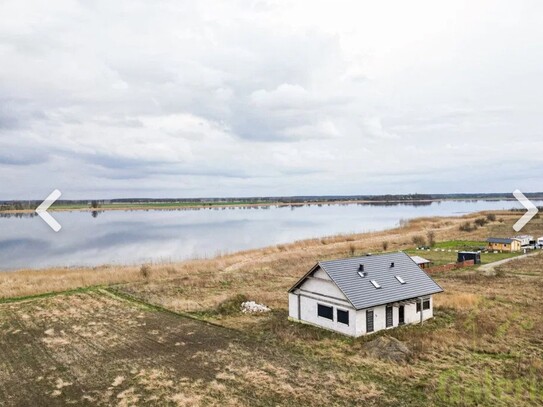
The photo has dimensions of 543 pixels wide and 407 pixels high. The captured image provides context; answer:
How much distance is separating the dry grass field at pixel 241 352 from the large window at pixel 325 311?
1.02 meters

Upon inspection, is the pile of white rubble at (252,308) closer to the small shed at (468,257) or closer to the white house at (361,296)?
the white house at (361,296)

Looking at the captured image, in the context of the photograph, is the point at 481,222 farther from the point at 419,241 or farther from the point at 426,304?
the point at 426,304

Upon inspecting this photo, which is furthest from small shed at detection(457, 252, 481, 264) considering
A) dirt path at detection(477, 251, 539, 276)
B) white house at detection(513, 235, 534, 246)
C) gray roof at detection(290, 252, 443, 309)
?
gray roof at detection(290, 252, 443, 309)

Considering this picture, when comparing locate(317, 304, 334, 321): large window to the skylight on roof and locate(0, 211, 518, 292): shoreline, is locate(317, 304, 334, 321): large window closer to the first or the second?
the skylight on roof

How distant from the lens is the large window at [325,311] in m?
26.2

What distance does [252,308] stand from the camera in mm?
31469

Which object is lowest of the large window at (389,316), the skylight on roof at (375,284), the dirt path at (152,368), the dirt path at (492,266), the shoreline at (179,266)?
the dirt path at (492,266)

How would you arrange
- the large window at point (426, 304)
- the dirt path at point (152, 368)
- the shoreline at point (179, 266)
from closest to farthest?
the dirt path at point (152, 368) → the large window at point (426, 304) → the shoreline at point (179, 266)

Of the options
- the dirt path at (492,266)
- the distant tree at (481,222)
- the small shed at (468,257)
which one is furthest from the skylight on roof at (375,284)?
the distant tree at (481,222)

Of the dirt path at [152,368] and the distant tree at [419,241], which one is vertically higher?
the dirt path at [152,368]

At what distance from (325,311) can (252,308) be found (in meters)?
6.75

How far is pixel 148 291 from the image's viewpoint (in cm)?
3891

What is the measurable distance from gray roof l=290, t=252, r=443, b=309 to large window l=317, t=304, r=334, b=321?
6.21 feet

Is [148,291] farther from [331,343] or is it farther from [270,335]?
[331,343]
